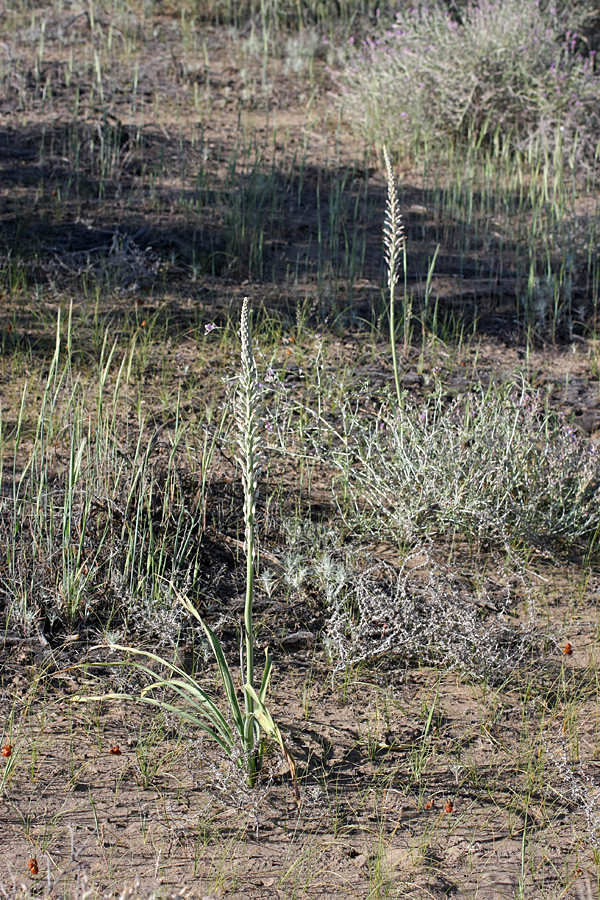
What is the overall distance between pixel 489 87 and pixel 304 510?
14.8ft

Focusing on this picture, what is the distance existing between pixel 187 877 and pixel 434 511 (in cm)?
154

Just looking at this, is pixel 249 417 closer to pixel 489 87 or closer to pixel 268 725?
pixel 268 725

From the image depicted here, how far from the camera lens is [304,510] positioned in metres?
3.28

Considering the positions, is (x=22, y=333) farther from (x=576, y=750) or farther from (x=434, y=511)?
(x=576, y=750)

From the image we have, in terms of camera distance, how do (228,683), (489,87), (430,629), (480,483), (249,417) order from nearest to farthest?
(249,417), (228,683), (430,629), (480,483), (489,87)

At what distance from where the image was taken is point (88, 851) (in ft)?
6.50

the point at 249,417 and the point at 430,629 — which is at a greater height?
the point at 249,417

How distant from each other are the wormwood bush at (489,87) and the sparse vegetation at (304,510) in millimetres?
36

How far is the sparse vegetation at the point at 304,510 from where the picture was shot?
6.81 feet

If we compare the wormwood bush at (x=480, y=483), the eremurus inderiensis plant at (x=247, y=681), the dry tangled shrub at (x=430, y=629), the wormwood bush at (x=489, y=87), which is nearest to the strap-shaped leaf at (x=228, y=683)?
the eremurus inderiensis plant at (x=247, y=681)

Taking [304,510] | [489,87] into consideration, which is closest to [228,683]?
[304,510]

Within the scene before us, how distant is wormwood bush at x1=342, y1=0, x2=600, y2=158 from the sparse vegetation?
4 cm

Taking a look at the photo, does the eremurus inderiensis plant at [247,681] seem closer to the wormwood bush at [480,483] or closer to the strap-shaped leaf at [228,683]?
the strap-shaped leaf at [228,683]

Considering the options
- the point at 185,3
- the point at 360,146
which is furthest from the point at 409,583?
the point at 185,3
